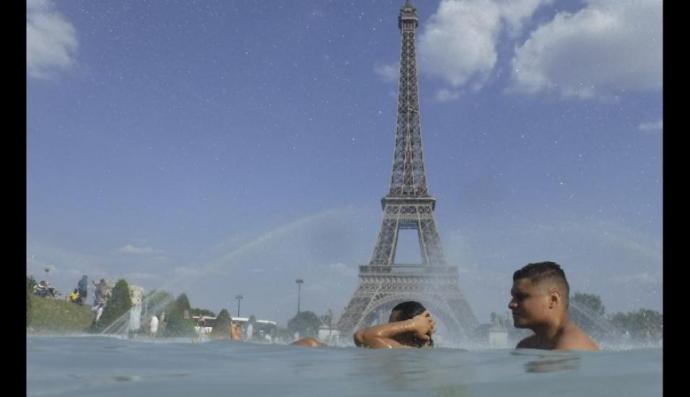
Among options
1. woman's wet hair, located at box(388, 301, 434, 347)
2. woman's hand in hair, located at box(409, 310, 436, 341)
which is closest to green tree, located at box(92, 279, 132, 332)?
woman's wet hair, located at box(388, 301, 434, 347)

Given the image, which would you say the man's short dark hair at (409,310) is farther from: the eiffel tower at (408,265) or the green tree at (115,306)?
the eiffel tower at (408,265)

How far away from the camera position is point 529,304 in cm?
705

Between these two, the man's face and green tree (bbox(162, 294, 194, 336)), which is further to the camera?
green tree (bbox(162, 294, 194, 336))

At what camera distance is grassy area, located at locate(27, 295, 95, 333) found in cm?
3425

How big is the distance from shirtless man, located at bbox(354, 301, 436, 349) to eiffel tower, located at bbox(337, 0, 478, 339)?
36.7 metres

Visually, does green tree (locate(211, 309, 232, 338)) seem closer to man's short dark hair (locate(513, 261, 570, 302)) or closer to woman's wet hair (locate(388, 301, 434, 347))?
woman's wet hair (locate(388, 301, 434, 347))

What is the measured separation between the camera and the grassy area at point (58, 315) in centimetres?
3425

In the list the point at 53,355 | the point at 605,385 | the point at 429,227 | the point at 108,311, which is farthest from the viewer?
the point at 429,227

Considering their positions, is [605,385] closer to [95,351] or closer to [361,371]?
[361,371]

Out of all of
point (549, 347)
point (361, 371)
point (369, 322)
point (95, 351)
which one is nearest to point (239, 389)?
point (361, 371)

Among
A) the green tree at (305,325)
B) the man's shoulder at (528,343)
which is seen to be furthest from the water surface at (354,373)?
the green tree at (305,325)

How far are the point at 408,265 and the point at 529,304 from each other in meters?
43.7
